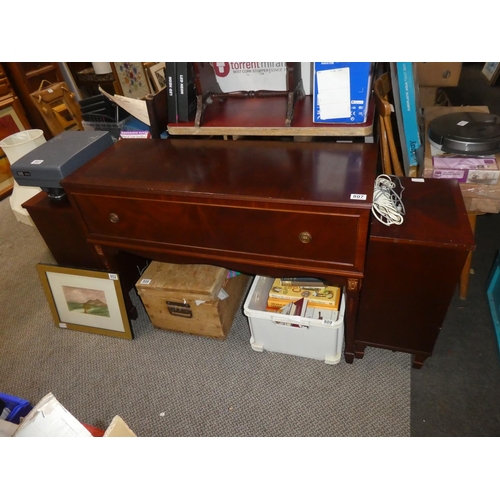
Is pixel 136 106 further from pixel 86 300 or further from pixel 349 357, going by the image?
pixel 349 357

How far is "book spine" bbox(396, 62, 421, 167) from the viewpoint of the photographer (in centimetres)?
Result: 151

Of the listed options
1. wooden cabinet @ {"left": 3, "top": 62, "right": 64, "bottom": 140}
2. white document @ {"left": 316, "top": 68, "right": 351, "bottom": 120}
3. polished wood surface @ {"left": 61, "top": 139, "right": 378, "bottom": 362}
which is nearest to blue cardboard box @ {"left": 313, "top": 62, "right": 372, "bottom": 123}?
white document @ {"left": 316, "top": 68, "right": 351, "bottom": 120}

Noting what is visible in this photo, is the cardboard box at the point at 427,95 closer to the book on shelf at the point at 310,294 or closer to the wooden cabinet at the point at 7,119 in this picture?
the book on shelf at the point at 310,294

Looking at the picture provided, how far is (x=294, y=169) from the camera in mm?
1248

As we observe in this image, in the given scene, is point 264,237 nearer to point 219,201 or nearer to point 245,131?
point 219,201

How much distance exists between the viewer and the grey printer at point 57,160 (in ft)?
4.72

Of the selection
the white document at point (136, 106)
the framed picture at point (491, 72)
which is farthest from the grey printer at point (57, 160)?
the framed picture at point (491, 72)

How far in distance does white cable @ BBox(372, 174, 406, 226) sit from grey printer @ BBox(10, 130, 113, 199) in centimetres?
113

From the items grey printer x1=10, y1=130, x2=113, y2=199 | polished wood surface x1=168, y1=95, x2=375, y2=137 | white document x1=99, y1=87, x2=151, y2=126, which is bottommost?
grey printer x1=10, y1=130, x2=113, y2=199

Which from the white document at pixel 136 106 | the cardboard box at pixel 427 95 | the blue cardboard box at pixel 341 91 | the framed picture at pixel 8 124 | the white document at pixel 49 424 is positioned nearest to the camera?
the white document at pixel 49 424

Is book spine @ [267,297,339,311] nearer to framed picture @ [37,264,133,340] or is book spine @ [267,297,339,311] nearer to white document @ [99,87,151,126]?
framed picture @ [37,264,133,340]

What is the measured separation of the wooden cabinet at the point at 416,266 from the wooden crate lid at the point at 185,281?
0.62 metres

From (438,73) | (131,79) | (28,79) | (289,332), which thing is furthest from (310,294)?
(28,79)

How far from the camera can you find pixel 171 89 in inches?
58.9
